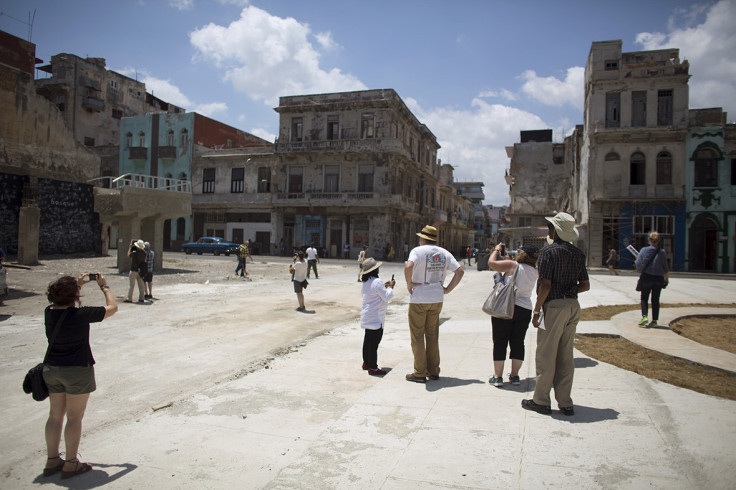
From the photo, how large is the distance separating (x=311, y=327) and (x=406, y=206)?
3141 centimetres

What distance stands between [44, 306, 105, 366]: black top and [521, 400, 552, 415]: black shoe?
3.46 meters

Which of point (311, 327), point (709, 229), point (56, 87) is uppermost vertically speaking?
point (56, 87)

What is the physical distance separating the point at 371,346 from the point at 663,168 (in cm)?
2947

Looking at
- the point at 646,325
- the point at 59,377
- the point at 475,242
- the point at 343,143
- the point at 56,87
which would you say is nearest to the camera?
the point at 59,377

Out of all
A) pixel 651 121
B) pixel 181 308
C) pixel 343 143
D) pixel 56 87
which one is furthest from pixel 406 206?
pixel 56 87

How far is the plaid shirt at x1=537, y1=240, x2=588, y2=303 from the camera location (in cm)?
401

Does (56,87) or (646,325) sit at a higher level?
(56,87)

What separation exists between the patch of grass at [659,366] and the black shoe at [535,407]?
172cm

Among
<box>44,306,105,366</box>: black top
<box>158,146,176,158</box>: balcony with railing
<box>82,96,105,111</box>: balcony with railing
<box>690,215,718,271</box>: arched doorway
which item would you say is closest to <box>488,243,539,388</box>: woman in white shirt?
<box>44,306,105,366</box>: black top

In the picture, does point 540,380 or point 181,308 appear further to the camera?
point 181,308

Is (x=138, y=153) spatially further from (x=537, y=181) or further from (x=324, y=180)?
(x=537, y=181)

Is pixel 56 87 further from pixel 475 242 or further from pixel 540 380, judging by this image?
pixel 475 242

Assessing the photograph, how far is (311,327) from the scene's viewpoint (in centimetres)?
912

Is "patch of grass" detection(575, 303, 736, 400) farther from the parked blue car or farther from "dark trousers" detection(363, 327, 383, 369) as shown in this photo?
the parked blue car
